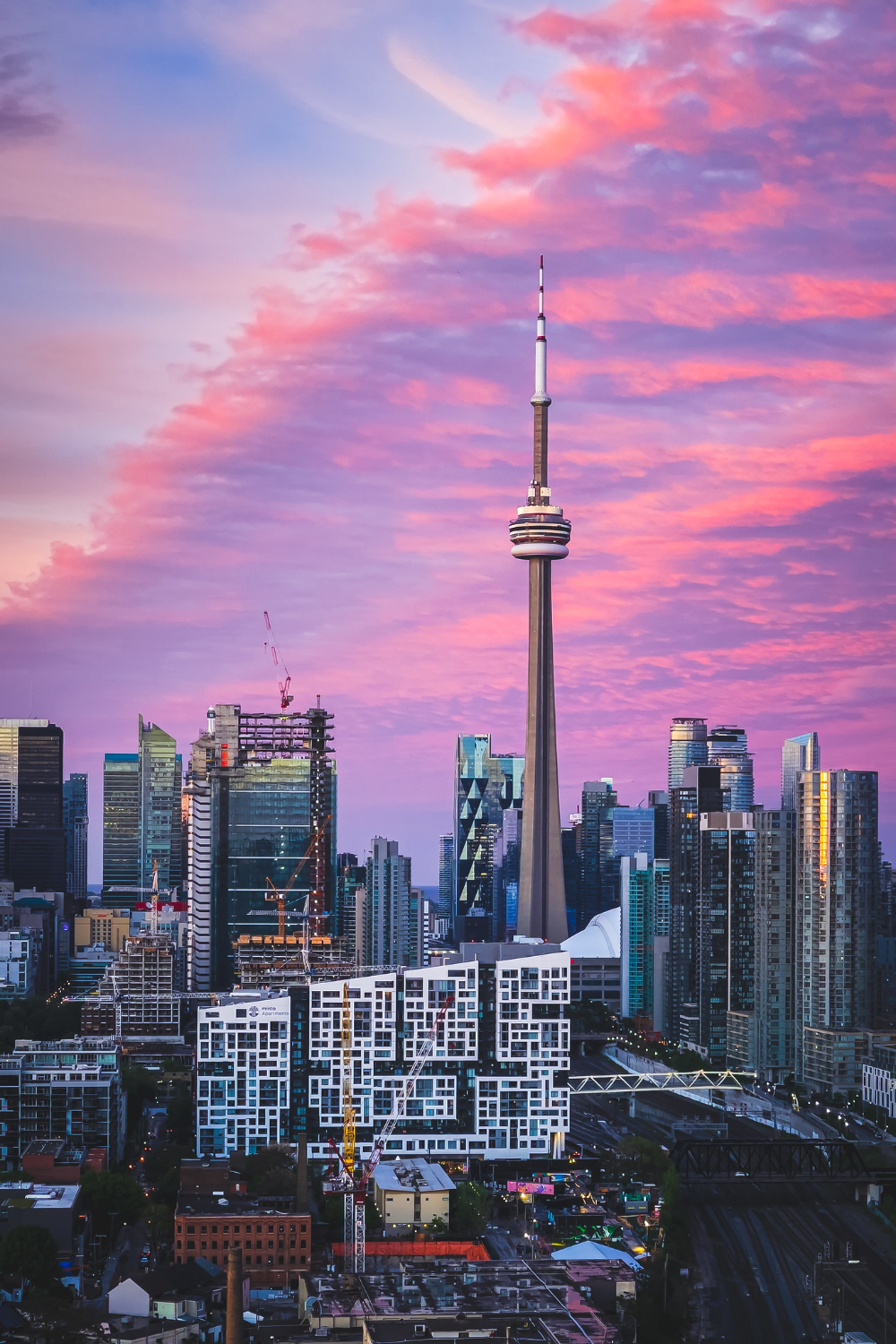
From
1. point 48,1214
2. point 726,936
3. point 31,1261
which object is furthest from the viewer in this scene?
point 726,936

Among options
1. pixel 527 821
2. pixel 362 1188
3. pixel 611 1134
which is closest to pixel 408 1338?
pixel 362 1188

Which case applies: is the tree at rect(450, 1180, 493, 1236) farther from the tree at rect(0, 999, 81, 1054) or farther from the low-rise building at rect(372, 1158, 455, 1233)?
the tree at rect(0, 999, 81, 1054)

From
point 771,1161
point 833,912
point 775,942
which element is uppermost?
point 833,912

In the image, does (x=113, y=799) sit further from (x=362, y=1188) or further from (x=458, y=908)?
(x=362, y=1188)

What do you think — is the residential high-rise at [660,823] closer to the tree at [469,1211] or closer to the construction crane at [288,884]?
the construction crane at [288,884]

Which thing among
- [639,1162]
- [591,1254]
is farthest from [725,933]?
[591,1254]

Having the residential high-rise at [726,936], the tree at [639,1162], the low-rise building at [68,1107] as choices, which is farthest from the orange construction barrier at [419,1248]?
the residential high-rise at [726,936]

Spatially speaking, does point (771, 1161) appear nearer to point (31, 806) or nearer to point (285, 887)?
point (285, 887)

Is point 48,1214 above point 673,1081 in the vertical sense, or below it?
above
